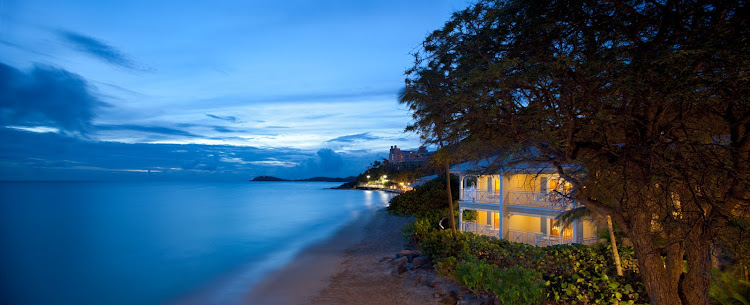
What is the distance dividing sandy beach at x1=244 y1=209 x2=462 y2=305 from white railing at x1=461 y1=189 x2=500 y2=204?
4.02 metres

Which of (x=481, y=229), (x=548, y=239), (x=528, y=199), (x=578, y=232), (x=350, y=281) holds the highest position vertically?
(x=528, y=199)

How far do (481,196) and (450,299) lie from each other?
9.11 metres

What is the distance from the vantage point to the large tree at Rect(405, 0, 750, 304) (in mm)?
4621

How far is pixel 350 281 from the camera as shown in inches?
510

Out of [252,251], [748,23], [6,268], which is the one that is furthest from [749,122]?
[6,268]

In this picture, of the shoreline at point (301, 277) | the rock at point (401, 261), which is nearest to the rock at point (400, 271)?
the rock at point (401, 261)

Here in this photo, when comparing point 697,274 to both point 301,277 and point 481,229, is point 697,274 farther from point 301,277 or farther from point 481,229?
point 301,277

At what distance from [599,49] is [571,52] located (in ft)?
1.20

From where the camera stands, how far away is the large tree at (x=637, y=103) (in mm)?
4621

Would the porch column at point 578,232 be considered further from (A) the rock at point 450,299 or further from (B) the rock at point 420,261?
(A) the rock at point 450,299

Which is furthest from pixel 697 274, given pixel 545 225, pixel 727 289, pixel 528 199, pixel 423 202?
pixel 423 202

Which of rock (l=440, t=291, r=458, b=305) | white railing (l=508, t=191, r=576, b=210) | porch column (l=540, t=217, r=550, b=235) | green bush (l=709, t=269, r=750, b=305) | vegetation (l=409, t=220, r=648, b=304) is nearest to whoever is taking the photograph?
green bush (l=709, t=269, r=750, b=305)

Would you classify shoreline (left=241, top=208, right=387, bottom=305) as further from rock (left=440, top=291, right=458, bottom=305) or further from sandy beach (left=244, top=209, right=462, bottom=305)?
rock (left=440, top=291, right=458, bottom=305)

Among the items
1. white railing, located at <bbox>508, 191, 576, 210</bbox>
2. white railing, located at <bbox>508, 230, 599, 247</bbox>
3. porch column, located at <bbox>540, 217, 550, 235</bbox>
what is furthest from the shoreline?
porch column, located at <bbox>540, 217, 550, 235</bbox>
